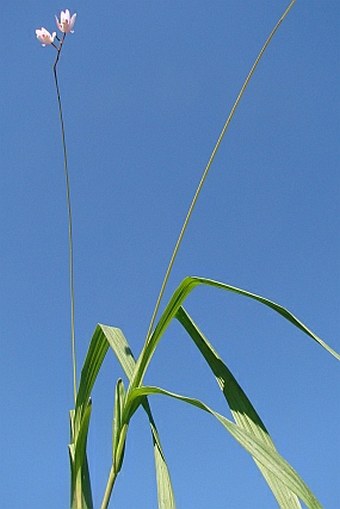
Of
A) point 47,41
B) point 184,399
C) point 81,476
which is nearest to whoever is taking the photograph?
point 184,399

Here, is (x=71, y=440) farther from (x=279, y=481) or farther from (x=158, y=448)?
(x=279, y=481)

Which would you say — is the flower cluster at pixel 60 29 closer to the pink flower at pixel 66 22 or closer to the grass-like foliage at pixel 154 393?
the pink flower at pixel 66 22

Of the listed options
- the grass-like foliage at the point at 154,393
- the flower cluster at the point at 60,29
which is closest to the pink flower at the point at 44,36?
the flower cluster at the point at 60,29

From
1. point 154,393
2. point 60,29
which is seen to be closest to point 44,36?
point 60,29

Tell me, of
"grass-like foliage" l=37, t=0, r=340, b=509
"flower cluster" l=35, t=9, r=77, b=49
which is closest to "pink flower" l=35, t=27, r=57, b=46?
"flower cluster" l=35, t=9, r=77, b=49

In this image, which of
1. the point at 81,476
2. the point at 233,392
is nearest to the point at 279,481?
the point at 233,392

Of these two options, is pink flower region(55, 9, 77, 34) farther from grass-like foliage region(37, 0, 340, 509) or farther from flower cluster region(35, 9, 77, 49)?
grass-like foliage region(37, 0, 340, 509)

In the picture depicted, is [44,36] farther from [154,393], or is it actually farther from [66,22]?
[154,393]

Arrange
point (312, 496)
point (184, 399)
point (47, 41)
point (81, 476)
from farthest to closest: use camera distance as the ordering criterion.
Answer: point (47, 41) < point (81, 476) < point (184, 399) < point (312, 496)
